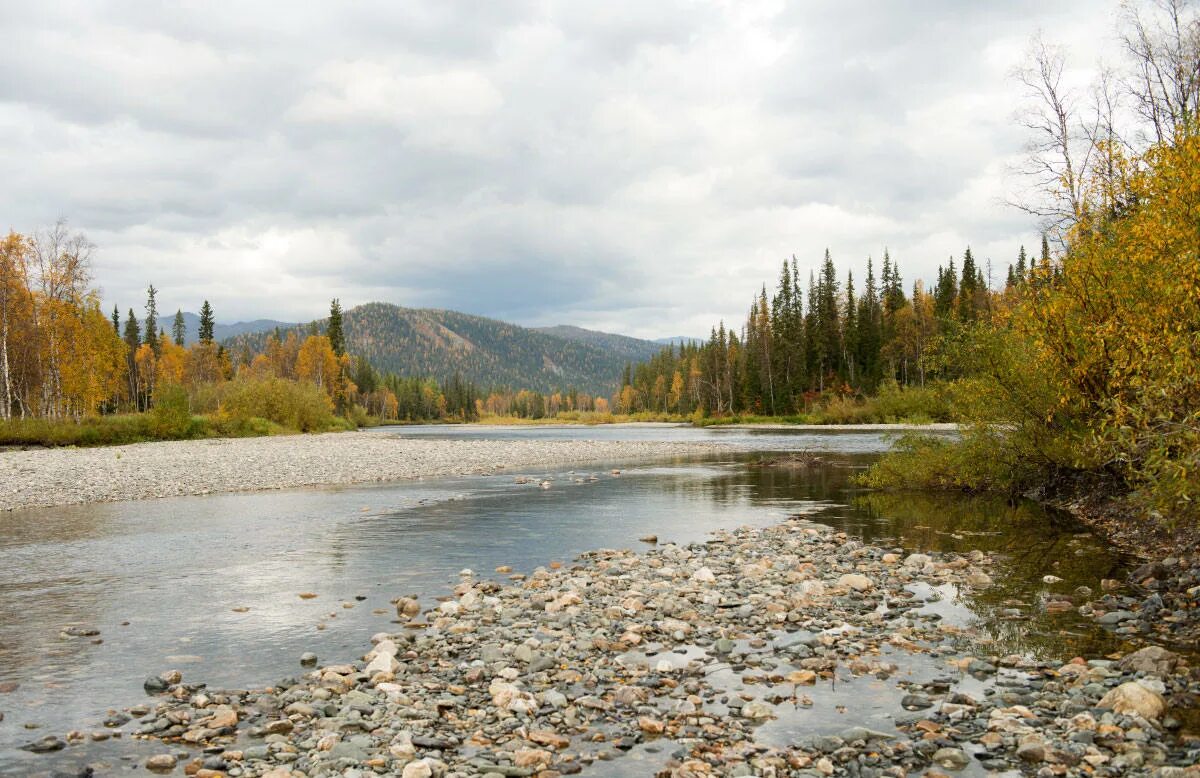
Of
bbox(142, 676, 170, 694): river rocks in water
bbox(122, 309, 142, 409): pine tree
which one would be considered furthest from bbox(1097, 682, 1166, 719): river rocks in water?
bbox(122, 309, 142, 409): pine tree

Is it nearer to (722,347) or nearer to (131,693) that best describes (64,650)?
(131,693)

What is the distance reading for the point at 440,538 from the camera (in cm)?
1778

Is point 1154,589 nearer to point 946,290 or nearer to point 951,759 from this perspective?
point 951,759

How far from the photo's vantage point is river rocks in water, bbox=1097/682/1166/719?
6707 millimetres

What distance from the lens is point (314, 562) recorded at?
14.9 metres

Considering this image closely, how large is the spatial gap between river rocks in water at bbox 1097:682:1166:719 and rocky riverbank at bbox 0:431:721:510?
28.8 metres

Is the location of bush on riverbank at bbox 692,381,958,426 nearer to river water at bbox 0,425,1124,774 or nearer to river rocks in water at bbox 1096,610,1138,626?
river water at bbox 0,425,1124,774

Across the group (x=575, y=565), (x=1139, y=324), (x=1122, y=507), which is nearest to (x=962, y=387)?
(x=1122, y=507)

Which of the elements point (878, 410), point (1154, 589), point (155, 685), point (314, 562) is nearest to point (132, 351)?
point (878, 410)

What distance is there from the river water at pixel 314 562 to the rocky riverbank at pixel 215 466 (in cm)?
283

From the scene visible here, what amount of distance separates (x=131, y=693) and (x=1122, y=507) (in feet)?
70.0

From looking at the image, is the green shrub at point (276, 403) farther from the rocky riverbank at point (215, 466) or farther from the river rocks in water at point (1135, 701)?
the river rocks in water at point (1135, 701)

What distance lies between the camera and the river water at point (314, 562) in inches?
343

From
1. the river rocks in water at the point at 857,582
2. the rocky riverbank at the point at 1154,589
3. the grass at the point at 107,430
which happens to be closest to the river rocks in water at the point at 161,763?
the river rocks in water at the point at 857,582
